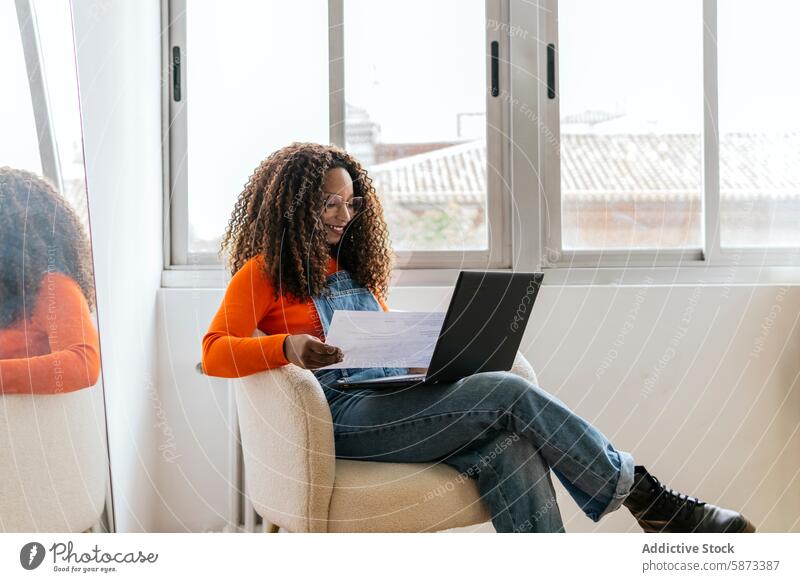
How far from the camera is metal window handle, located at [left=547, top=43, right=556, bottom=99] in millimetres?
1697

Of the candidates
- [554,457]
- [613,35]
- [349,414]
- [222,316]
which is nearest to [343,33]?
[613,35]

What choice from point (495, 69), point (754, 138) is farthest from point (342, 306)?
point (754, 138)

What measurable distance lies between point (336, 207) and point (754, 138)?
97 cm

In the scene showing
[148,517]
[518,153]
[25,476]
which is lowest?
[148,517]

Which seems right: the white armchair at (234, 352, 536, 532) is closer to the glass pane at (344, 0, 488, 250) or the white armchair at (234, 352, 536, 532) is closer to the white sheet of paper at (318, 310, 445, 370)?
the white sheet of paper at (318, 310, 445, 370)

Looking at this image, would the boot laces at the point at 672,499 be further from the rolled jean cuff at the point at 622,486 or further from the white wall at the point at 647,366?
the white wall at the point at 647,366

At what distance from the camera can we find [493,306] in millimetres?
1111

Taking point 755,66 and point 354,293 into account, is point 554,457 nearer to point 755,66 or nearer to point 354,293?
point 354,293

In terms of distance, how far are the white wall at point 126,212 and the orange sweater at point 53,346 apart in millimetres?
170

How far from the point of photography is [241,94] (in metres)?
1.75

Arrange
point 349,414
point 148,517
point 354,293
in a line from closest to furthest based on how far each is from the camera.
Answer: point 349,414 < point 354,293 < point 148,517

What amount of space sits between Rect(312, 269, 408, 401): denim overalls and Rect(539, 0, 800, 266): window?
0.52 metres

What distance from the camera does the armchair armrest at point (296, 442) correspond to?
Result: 3.55ft

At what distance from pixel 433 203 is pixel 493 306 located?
676mm
